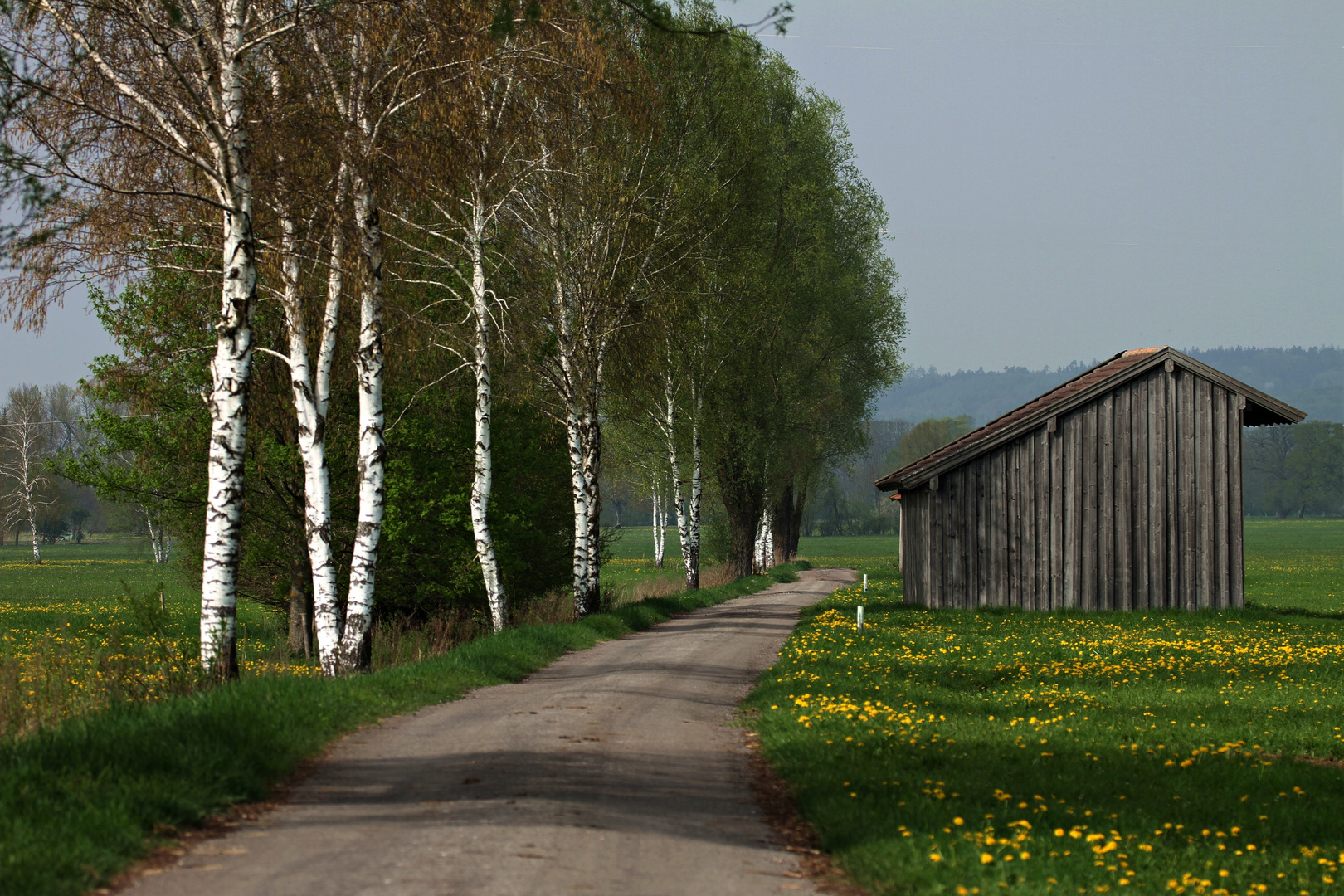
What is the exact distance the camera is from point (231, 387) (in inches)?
452

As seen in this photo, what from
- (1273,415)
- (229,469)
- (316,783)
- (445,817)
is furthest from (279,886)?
(1273,415)

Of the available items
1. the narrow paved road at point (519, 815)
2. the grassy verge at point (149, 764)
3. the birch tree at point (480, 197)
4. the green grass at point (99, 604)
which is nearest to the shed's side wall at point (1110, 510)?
the birch tree at point (480, 197)

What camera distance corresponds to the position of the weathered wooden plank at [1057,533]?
26578 millimetres

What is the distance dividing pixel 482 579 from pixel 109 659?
12.8 m

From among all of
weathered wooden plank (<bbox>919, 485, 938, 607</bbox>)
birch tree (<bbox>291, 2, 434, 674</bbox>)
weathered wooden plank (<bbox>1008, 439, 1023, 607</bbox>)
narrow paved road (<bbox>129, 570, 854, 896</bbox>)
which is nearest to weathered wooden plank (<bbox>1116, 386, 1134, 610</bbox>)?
weathered wooden plank (<bbox>1008, 439, 1023, 607</bbox>)

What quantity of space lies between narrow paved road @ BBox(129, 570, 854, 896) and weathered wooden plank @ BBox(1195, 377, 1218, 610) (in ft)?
62.2

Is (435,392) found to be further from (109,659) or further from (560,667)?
(109,659)

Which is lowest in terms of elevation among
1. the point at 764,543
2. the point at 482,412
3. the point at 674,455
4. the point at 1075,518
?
the point at 764,543

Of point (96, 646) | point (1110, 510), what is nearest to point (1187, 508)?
point (1110, 510)

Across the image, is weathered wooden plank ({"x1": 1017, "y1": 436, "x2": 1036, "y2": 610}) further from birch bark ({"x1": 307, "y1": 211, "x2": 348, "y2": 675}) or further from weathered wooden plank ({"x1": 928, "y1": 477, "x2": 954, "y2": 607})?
birch bark ({"x1": 307, "y1": 211, "x2": 348, "y2": 675})

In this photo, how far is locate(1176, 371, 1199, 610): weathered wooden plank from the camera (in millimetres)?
26422

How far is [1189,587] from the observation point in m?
26.4

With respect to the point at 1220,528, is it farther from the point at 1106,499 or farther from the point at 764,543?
the point at 764,543

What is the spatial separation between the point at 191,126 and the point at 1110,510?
22701mm
